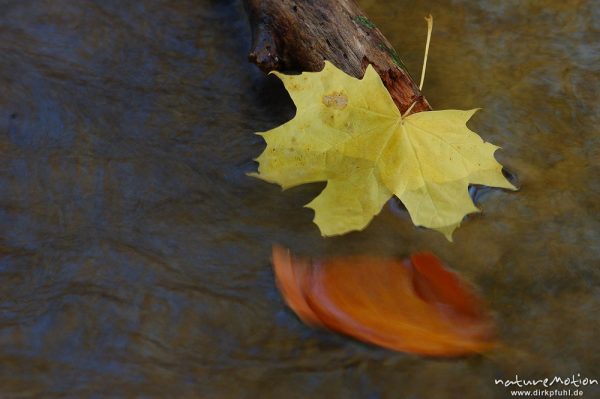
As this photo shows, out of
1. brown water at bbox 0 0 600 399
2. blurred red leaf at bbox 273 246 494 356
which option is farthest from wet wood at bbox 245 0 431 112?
blurred red leaf at bbox 273 246 494 356

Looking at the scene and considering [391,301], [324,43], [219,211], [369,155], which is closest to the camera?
[391,301]

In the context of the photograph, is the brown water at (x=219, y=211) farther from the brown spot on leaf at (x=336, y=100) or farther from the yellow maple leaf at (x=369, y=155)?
the brown spot on leaf at (x=336, y=100)

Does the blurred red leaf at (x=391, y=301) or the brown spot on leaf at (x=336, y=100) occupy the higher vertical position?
the brown spot on leaf at (x=336, y=100)

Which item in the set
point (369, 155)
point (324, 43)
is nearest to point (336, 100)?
point (369, 155)

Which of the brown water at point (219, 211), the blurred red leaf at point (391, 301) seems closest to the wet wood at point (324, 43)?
the brown water at point (219, 211)

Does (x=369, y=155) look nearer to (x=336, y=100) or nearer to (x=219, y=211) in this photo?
(x=336, y=100)

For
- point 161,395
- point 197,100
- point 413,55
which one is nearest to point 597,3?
point 413,55

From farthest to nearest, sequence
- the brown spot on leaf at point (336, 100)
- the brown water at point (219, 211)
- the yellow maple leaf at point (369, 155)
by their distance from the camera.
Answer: the brown spot on leaf at point (336, 100)
the yellow maple leaf at point (369, 155)
the brown water at point (219, 211)
